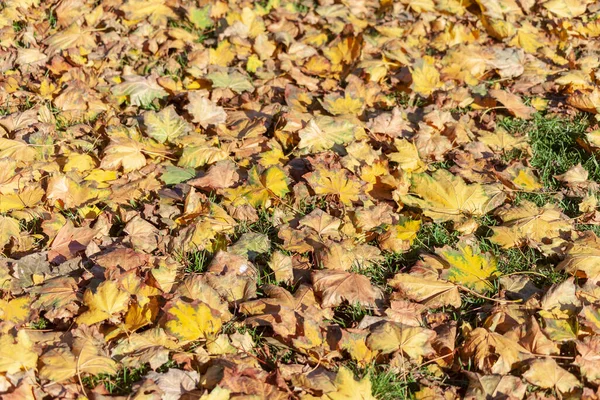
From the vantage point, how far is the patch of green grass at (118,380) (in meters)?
2.17

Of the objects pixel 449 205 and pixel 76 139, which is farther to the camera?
pixel 76 139

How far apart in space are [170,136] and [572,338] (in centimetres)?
194

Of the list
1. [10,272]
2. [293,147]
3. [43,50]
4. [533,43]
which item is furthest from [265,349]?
[533,43]

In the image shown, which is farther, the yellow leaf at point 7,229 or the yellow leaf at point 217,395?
the yellow leaf at point 7,229

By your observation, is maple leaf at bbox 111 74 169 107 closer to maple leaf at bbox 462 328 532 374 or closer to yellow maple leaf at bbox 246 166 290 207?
yellow maple leaf at bbox 246 166 290 207

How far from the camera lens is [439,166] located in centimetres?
325

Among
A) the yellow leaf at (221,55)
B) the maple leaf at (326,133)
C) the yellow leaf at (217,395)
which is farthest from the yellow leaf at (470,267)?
the yellow leaf at (221,55)

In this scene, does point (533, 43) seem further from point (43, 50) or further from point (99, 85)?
point (43, 50)

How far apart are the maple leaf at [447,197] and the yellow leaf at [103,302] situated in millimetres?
1232

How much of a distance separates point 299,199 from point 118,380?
3.61ft

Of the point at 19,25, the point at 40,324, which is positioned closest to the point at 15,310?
the point at 40,324

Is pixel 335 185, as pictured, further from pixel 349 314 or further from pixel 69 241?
pixel 69 241

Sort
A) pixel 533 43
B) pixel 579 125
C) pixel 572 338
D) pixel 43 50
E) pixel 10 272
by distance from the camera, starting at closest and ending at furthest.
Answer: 1. pixel 572 338
2. pixel 10 272
3. pixel 579 125
4. pixel 43 50
5. pixel 533 43

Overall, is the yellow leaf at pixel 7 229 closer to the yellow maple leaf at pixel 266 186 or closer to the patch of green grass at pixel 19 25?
the yellow maple leaf at pixel 266 186
